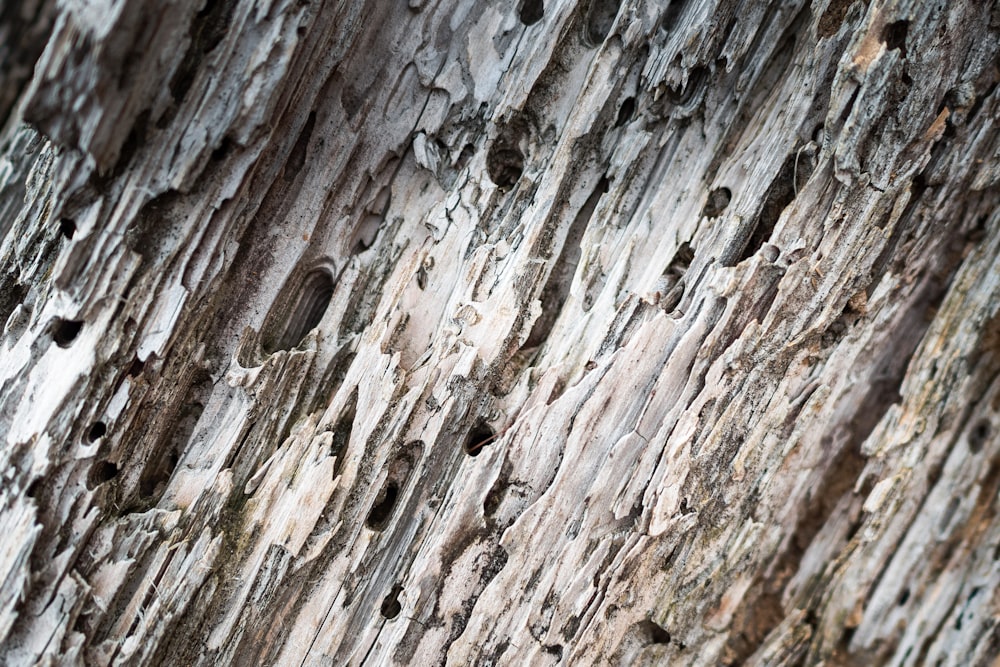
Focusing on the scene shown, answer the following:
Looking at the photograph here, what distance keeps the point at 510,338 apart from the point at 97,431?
1871 millimetres

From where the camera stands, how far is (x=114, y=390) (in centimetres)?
286

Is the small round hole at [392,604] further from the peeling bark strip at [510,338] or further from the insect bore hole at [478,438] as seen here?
the insect bore hole at [478,438]

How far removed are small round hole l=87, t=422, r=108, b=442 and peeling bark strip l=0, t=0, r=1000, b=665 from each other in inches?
1.4

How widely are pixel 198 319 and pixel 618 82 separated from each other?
2274 mm

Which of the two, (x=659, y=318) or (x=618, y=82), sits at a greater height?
(x=618, y=82)

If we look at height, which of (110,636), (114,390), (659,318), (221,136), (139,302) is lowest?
(110,636)

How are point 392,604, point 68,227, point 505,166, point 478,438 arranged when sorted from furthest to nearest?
point 505,166 < point 478,438 < point 392,604 < point 68,227

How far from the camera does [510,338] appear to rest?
3.14 metres

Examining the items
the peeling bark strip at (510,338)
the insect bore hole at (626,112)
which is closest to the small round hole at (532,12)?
the peeling bark strip at (510,338)

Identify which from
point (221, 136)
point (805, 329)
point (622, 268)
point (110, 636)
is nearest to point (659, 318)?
point (622, 268)

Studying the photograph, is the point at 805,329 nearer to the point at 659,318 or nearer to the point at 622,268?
the point at 659,318

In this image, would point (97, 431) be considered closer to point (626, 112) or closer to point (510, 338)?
point (510, 338)

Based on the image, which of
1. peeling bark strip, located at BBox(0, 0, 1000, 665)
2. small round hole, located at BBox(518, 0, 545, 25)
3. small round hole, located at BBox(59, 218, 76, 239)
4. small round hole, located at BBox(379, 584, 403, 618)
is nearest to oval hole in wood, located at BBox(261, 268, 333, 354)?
peeling bark strip, located at BBox(0, 0, 1000, 665)

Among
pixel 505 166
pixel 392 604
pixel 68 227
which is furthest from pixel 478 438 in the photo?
pixel 68 227
